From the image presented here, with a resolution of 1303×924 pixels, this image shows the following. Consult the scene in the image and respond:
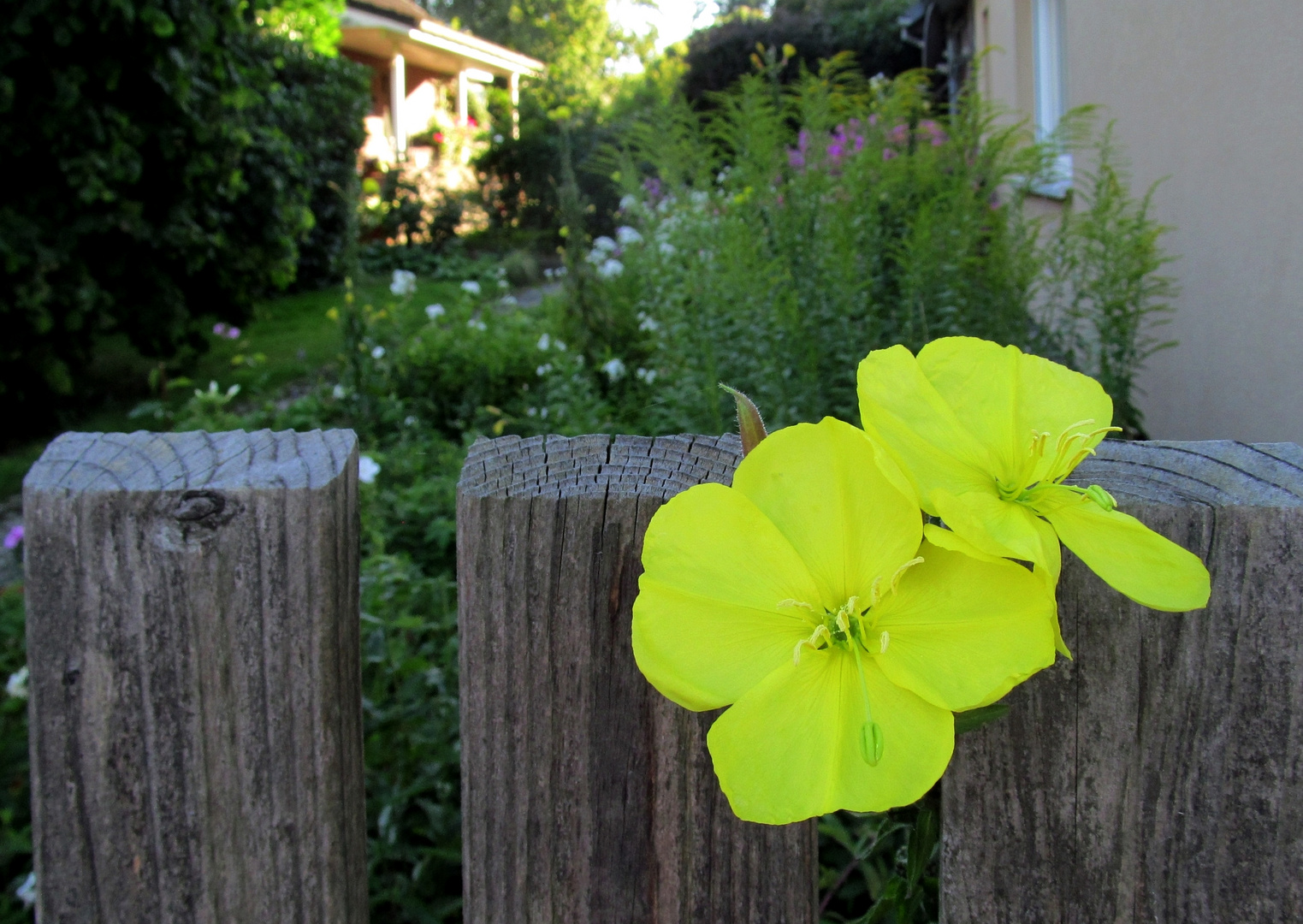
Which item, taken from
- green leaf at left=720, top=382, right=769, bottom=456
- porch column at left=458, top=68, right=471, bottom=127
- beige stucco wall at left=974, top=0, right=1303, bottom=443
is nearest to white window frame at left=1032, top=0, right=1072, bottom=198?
beige stucco wall at left=974, top=0, right=1303, bottom=443

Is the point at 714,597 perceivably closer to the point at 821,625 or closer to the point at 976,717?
the point at 821,625

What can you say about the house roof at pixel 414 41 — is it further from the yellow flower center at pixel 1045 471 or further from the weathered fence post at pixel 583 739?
the yellow flower center at pixel 1045 471

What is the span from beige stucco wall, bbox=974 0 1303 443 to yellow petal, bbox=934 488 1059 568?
2307 mm

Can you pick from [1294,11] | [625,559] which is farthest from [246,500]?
[1294,11]

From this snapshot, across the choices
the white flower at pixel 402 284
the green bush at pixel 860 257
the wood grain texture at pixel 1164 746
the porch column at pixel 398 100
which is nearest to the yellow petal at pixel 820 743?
the wood grain texture at pixel 1164 746

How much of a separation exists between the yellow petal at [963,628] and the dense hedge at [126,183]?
184 inches

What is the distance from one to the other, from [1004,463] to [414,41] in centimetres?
1862

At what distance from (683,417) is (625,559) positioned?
2450 millimetres

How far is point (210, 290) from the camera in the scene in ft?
20.8

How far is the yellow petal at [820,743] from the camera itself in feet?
1.79

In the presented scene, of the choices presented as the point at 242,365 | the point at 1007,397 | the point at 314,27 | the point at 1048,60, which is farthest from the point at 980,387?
the point at 314,27

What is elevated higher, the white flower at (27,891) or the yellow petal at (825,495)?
the yellow petal at (825,495)

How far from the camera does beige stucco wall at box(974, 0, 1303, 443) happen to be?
7.89ft

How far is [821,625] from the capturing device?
0.56 m
